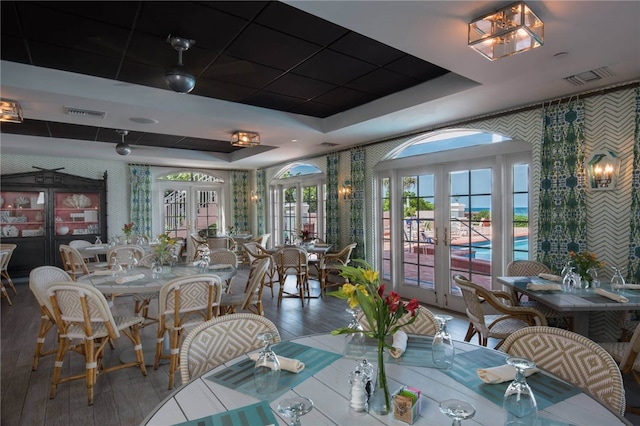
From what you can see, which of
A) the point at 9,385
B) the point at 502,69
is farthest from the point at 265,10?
the point at 9,385

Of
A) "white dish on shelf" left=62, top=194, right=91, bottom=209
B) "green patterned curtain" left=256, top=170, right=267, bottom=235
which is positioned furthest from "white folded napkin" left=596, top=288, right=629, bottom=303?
"white dish on shelf" left=62, top=194, right=91, bottom=209

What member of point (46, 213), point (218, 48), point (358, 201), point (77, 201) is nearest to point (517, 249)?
point (358, 201)

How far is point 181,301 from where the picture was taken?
311 centimetres

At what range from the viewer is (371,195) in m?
6.71

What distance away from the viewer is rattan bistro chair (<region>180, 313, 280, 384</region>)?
1.79 m

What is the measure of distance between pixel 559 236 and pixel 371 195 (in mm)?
3223

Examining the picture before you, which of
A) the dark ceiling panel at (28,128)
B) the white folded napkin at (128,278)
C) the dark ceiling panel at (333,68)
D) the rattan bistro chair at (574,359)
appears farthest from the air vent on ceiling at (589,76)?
the dark ceiling panel at (28,128)

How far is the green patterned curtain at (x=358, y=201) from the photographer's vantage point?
22.3 ft

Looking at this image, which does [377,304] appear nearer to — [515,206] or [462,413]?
[462,413]

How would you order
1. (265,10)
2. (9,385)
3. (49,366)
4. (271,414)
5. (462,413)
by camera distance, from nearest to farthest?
(462,413)
(271,414)
(265,10)
(9,385)
(49,366)

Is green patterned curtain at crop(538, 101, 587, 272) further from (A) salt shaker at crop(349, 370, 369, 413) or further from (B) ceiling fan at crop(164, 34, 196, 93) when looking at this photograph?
(B) ceiling fan at crop(164, 34, 196, 93)

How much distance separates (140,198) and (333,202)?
5.22 metres

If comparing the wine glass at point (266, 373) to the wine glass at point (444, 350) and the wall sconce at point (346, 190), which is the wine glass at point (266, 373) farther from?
the wall sconce at point (346, 190)

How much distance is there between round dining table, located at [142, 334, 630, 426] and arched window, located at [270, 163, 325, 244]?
19.5 ft
